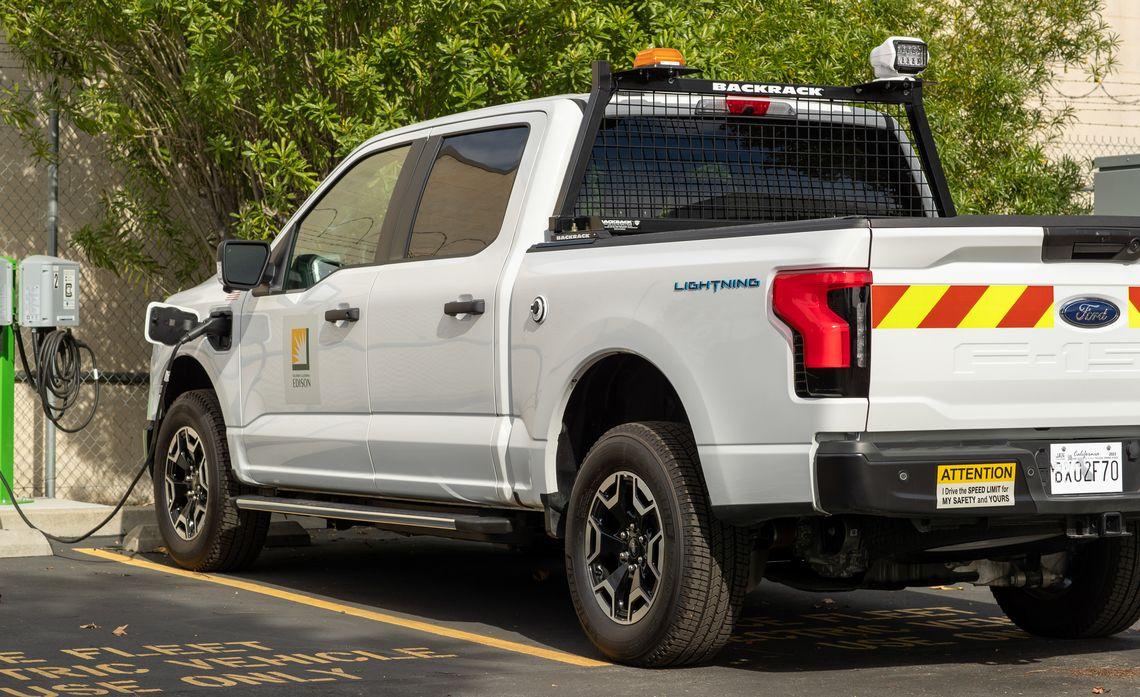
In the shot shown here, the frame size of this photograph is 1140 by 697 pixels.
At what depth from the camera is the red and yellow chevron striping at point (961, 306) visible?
5.54 metres

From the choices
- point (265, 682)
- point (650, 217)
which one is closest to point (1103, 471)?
point (650, 217)

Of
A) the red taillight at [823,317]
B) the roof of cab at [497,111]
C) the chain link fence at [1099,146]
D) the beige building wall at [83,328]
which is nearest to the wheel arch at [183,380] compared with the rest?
the roof of cab at [497,111]

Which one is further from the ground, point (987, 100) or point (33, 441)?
point (987, 100)

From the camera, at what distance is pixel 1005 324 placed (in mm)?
5703

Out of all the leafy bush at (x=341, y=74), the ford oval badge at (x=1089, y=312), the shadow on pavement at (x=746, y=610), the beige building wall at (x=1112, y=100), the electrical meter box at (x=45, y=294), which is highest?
the beige building wall at (x=1112, y=100)

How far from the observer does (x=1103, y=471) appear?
581 centimetres

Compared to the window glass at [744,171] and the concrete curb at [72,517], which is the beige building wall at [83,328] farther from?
the window glass at [744,171]

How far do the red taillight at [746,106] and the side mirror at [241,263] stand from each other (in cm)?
238

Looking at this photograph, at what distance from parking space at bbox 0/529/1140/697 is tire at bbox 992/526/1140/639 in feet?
0.28

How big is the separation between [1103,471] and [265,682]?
2.90 metres

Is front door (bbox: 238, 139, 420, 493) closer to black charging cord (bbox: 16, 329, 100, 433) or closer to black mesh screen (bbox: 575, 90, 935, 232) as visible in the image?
black mesh screen (bbox: 575, 90, 935, 232)

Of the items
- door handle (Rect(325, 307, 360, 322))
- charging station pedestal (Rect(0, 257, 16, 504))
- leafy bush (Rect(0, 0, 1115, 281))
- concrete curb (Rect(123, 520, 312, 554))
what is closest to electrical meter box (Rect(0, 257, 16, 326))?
charging station pedestal (Rect(0, 257, 16, 504))

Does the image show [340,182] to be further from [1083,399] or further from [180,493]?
[1083,399]

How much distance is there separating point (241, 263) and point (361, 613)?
1.79 m
